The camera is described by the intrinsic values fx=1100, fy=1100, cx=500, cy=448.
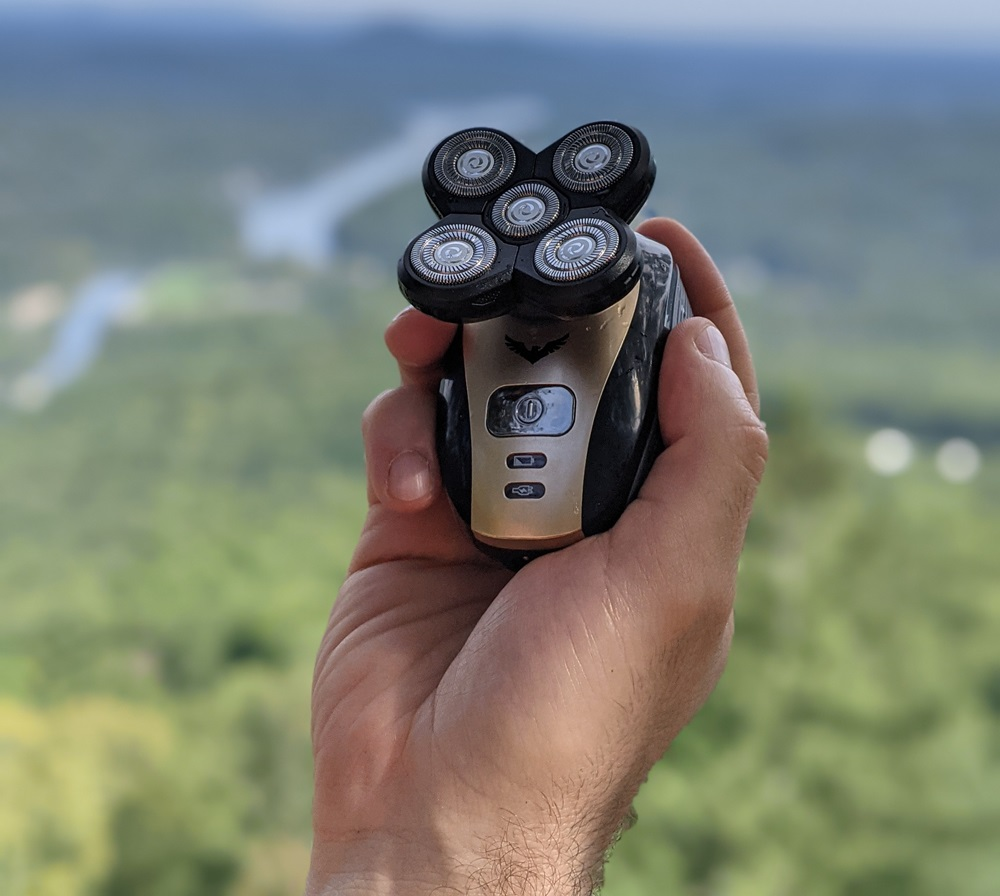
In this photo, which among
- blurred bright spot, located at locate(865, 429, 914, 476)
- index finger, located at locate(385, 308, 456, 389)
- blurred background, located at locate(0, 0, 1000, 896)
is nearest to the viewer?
index finger, located at locate(385, 308, 456, 389)

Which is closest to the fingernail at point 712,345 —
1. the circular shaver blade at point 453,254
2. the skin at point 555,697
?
the skin at point 555,697

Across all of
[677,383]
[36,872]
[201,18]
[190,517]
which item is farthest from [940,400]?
[201,18]

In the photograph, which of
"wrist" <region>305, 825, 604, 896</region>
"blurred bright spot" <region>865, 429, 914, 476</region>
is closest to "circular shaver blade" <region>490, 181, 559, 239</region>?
"wrist" <region>305, 825, 604, 896</region>

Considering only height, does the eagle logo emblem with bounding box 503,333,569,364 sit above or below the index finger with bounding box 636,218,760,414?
below

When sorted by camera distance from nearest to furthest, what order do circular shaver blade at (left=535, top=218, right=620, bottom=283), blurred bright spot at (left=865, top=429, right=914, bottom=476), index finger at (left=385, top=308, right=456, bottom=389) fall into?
circular shaver blade at (left=535, top=218, right=620, bottom=283)
index finger at (left=385, top=308, right=456, bottom=389)
blurred bright spot at (left=865, top=429, right=914, bottom=476)

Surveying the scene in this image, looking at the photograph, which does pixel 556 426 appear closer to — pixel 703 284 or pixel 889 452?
pixel 703 284

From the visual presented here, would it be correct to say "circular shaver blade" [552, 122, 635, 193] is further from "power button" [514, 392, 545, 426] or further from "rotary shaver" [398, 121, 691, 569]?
"power button" [514, 392, 545, 426]

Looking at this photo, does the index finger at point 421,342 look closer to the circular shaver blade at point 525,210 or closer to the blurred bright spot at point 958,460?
the circular shaver blade at point 525,210

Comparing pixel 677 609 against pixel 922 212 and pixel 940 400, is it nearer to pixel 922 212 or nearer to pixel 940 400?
pixel 940 400
